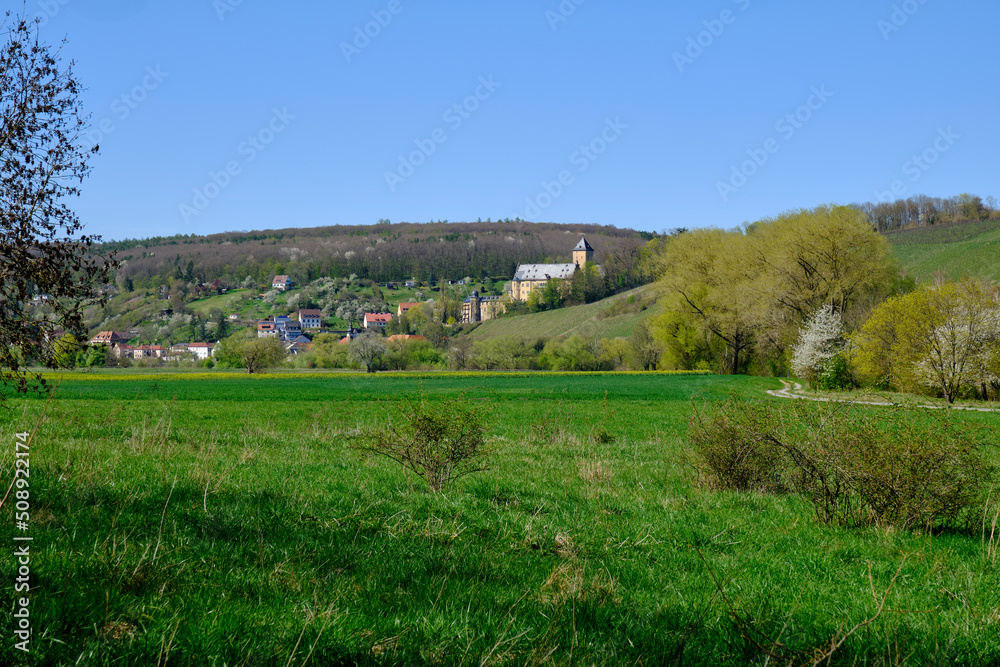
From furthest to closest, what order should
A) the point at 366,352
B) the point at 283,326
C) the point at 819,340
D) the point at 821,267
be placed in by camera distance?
the point at 283,326 < the point at 366,352 < the point at 821,267 < the point at 819,340

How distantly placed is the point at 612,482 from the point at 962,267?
97059 mm

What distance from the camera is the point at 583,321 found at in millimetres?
133375

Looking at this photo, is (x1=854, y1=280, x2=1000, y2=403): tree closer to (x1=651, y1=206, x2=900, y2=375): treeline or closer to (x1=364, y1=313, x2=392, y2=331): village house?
(x1=651, y1=206, x2=900, y2=375): treeline

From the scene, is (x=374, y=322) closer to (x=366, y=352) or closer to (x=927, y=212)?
(x=366, y=352)

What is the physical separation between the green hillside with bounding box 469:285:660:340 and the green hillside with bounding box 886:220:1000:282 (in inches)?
1600

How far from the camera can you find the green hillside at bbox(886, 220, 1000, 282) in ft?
276

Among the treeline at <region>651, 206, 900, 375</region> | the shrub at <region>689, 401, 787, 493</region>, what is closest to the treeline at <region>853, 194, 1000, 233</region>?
the treeline at <region>651, 206, 900, 375</region>

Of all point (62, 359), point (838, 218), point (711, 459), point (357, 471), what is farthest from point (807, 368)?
point (62, 359)

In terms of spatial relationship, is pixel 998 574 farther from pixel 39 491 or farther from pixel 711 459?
pixel 39 491

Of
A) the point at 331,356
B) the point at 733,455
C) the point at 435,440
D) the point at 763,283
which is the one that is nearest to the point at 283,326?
the point at 331,356

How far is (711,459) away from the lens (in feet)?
32.5

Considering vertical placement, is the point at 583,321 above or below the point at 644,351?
above

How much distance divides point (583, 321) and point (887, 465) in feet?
417

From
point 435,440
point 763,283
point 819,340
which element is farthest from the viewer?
point 763,283
